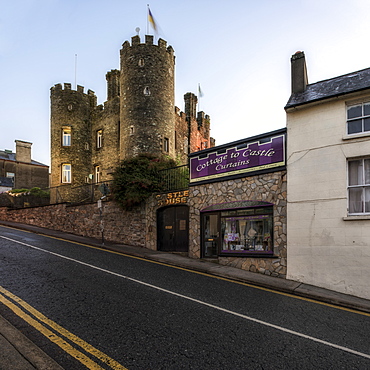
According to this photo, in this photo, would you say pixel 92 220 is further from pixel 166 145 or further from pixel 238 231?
pixel 238 231

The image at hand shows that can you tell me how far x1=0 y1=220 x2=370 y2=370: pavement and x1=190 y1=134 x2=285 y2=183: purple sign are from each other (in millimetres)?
3901

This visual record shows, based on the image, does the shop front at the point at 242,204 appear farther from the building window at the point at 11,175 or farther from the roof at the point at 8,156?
the roof at the point at 8,156

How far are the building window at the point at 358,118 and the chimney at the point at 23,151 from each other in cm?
4879

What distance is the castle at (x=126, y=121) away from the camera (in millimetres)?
24875

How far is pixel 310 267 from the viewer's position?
404 inches

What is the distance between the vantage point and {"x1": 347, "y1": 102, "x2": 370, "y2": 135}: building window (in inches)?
384

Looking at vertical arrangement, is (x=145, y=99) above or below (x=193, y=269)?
above

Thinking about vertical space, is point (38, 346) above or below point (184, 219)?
below

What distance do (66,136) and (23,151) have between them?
22.8 m

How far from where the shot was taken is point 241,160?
500 inches

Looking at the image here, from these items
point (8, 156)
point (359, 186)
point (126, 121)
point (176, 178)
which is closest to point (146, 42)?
point (126, 121)

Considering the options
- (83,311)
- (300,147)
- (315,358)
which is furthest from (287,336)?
(300,147)

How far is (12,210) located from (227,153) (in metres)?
21.6

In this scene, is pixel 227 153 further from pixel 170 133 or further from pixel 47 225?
pixel 47 225
